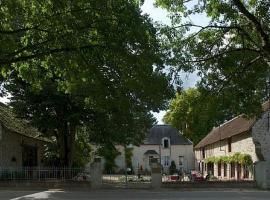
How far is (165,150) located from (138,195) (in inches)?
2172

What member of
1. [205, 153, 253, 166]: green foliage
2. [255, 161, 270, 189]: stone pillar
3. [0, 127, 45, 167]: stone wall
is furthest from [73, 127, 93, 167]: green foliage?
[255, 161, 270, 189]: stone pillar

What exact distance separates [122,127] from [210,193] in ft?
35.3

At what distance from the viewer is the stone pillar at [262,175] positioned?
31250mm

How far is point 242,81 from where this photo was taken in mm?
22312

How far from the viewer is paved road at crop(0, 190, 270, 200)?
25.7 m

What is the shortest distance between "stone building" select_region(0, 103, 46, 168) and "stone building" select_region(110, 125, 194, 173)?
111 feet

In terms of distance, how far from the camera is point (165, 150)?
3236 inches

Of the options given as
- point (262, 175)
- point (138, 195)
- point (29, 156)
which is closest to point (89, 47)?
point (138, 195)

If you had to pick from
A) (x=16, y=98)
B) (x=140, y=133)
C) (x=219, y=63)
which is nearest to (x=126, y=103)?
(x=219, y=63)

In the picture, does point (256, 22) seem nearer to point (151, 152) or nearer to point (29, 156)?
point (29, 156)

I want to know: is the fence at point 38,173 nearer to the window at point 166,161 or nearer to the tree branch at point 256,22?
the tree branch at point 256,22

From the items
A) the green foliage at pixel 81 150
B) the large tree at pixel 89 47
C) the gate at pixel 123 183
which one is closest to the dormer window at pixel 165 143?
the green foliage at pixel 81 150

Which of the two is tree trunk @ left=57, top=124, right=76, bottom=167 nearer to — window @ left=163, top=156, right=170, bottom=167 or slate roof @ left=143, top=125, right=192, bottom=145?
window @ left=163, top=156, right=170, bottom=167

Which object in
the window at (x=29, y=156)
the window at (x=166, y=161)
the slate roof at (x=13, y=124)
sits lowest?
the window at (x=166, y=161)
